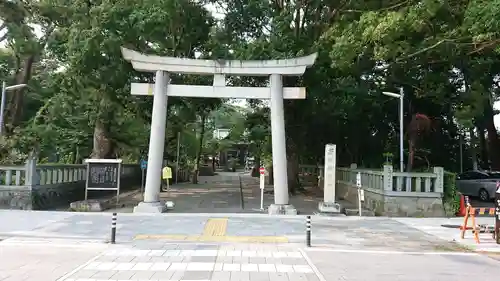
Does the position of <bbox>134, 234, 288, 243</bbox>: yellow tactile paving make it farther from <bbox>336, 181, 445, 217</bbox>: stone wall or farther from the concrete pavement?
<bbox>336, 181, 445, 217</bbox>: stone wall

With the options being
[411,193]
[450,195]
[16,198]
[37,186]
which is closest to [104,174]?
[37,186]

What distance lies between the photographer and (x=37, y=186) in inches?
720

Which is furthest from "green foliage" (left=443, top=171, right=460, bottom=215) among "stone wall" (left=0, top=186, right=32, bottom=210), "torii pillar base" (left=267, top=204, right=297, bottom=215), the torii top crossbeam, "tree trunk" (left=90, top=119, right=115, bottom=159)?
"tree trunk" (left=90, top=119, right=115, bottom=159)

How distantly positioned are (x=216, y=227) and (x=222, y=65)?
7.15 metres

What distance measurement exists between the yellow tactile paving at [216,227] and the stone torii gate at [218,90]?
3.03m

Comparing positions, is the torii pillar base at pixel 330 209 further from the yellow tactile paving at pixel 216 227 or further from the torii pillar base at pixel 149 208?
the torii pillar base at pixel 149 208

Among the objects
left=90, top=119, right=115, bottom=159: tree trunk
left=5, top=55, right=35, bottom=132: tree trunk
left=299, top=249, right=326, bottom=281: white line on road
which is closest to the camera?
left=299, top=249, right=326, bottom=281: white line on road

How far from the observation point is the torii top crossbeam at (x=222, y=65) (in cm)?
1836

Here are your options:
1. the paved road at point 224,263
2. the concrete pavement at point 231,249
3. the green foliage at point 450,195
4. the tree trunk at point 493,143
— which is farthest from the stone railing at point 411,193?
the tree trunk at point 493,143

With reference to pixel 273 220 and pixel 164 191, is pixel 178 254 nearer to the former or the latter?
pixel 273 220

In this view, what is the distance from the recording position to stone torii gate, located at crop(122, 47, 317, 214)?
18.2m

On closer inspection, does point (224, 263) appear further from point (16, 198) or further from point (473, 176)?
point (473, 176)

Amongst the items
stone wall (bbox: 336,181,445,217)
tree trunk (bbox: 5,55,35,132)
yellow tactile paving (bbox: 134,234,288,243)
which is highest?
tree trunk (bbox: 5,55,35,132)

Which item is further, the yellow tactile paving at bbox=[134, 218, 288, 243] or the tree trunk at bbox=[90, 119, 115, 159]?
the tree trunk at bbox=[90, 119, 115, 159]
